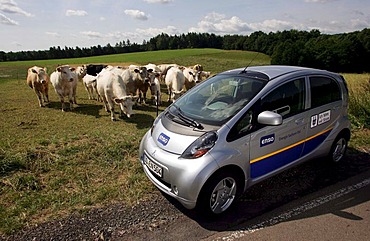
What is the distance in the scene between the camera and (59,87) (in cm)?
1130

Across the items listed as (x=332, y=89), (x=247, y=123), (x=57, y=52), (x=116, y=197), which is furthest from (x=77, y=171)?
(x=57, y=52)

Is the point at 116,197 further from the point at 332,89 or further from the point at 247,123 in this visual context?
the point at 332,89

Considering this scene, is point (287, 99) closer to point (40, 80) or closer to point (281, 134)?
point (281, 134)

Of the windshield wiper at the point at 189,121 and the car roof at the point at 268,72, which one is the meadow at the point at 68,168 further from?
the car roof at the point at 268,72

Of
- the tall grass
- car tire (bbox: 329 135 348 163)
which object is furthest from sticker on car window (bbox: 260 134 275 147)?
the tall grass

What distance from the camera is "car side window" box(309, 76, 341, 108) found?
4.53m

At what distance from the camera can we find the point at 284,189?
441cm

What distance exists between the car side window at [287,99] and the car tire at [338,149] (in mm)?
1450

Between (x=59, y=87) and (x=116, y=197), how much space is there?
28.8 feet

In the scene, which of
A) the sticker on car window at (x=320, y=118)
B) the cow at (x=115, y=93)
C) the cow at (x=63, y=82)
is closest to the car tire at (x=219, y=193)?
the sticker on car window at (x=320, y=118)

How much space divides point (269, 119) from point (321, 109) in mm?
1652

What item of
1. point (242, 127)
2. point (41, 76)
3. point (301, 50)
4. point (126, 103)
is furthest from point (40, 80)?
point (301, 50)

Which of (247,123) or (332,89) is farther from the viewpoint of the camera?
(332,89)

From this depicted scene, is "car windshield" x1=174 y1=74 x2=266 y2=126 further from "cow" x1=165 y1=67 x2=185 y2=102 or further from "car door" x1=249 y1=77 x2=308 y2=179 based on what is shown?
"cow" x1=165 y1=67 x2=185 y2=102
